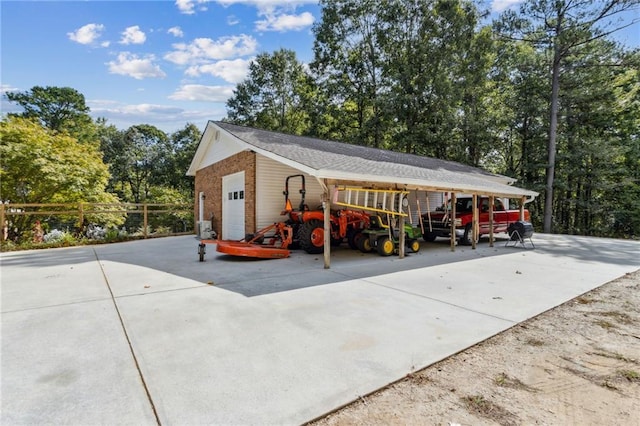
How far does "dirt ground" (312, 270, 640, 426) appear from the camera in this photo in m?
1.99

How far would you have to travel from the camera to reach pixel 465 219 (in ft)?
34.0

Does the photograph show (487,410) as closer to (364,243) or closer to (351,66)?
(364,243)

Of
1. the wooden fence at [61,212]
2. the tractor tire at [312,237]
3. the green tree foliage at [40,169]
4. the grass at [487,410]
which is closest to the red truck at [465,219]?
the tractor tire at [312,237]

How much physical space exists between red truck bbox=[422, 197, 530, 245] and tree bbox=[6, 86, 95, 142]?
30.1 metres

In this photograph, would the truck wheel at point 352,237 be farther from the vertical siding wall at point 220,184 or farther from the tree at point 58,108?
the tree at point 58,108

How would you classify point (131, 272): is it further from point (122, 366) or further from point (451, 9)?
point (451, 9)

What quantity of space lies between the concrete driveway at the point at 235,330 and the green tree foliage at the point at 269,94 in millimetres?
21814

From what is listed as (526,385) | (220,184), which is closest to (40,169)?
(220,184)

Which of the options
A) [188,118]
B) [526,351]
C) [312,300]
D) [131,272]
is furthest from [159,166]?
[526,351]

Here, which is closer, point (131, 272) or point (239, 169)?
point (131, 272)

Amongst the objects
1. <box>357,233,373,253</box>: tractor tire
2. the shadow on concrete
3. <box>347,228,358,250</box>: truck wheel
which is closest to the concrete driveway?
the shadow on concrete

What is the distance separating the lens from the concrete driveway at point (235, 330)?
210 centimetres

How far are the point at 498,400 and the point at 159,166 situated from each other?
29434 millimetres

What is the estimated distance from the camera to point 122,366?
254cm
